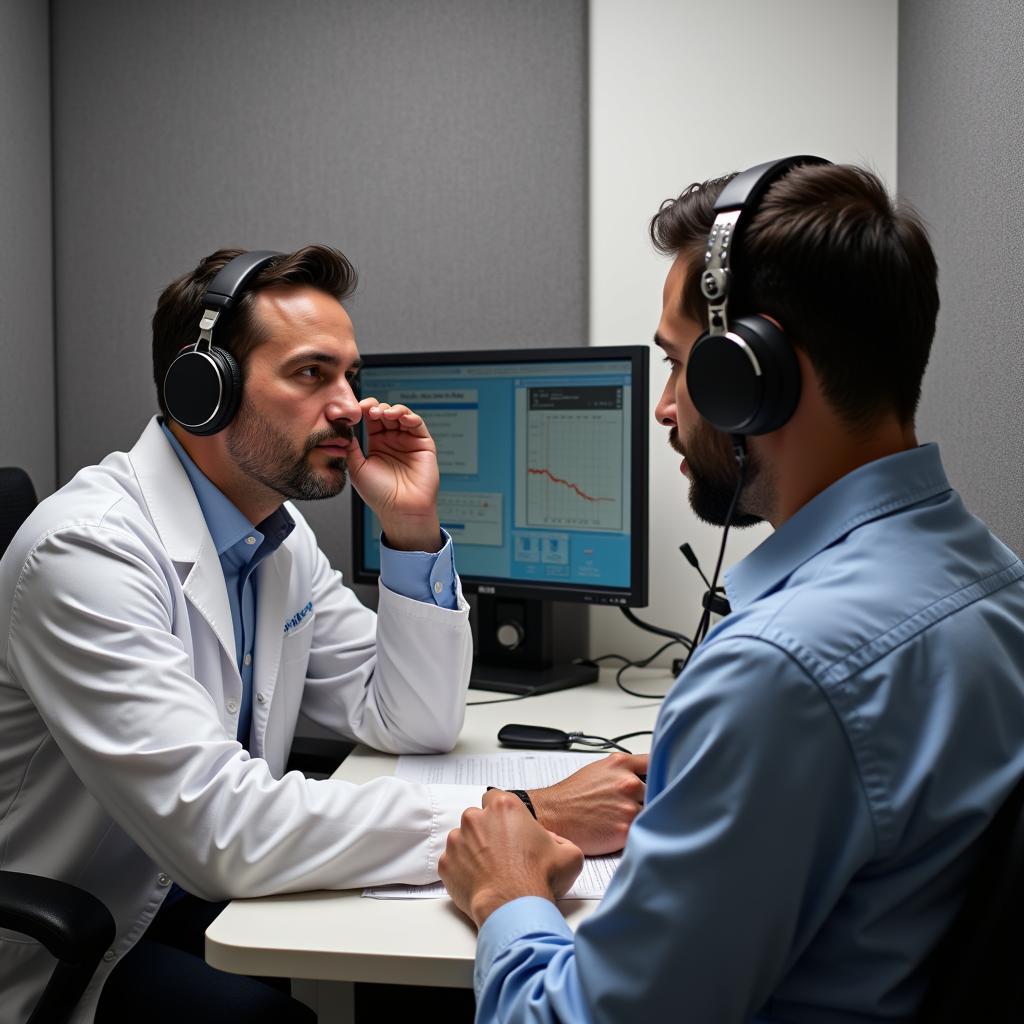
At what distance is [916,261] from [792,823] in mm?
404

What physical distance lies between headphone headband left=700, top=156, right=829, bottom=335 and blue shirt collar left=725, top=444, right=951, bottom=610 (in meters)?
0.14

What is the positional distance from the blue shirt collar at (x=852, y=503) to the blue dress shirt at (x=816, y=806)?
0.13ft

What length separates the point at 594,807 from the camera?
3.63 ft

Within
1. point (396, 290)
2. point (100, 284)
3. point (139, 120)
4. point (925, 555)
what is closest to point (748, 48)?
point (396, 290)

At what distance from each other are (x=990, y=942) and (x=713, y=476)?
0.41 m

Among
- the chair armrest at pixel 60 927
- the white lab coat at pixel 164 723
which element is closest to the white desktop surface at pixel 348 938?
the white lab coat at pixel 164 723

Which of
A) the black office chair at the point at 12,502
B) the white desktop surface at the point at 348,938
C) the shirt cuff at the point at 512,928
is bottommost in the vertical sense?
the white desktop surface at the point at 348,938

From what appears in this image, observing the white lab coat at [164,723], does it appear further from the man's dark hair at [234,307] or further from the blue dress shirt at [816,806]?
the blue dress shirt at [816,806]

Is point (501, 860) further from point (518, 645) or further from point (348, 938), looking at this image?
point (518, 645)

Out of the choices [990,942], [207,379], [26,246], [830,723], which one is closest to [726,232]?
[830,723]

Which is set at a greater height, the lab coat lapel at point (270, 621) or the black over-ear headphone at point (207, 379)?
the black over-ear headphone at point (207, 379)

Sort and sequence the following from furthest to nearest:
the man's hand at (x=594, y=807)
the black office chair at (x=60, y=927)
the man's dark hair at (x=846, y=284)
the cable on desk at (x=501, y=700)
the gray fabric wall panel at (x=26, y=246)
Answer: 1. the gray fabric wall panel at (x=26, y=246)
2. the cable on desk at (x=501, y=700)
3. the man's hand at (x=594, y=807)
4. the black office chair at (x=60, y=927)
5. the man's dark hair at (x=846, y=284)

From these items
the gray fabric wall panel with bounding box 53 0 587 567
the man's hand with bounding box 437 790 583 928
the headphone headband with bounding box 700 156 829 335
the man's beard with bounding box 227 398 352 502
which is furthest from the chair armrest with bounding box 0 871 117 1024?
the gray fabric wall panel with bounding box 53 0 587 567

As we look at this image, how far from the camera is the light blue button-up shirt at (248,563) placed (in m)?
1.38
